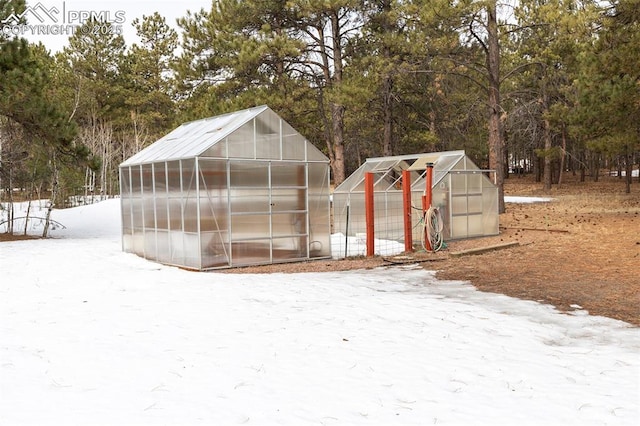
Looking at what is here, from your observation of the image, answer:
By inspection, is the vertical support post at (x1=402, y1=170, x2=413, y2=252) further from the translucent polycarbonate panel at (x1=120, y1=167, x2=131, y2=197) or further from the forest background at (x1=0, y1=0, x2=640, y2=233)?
the translucent polycarbonate panel at (x1=120, y1=167, x2=131, y2=197)

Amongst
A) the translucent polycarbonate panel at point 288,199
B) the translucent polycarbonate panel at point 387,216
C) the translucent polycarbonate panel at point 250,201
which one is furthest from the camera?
the translucent polycarbonate panel at point 387,216

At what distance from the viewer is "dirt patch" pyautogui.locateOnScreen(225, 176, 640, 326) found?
7910mm

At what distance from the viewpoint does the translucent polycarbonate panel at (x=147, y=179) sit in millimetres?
12781

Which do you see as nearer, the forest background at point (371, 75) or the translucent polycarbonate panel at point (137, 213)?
the translucent polycarbonate panel at point (137, 213)

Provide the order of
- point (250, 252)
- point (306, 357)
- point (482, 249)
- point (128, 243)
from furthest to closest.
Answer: point (128, 243), point (482, 249), point (250, 252), point (306, 357)

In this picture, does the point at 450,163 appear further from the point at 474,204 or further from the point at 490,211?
the point at 490,211

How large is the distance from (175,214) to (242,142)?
2.14 m

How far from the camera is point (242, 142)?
11.5 m

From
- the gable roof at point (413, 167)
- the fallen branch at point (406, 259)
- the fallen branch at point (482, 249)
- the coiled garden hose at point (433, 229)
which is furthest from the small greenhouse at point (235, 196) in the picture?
the gable roof at point (413, 167)

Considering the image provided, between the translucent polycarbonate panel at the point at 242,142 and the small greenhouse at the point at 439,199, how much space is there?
→ 3.94 metres

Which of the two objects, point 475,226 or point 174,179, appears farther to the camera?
point 475,226

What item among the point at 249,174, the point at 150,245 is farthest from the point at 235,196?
the point at 150,245

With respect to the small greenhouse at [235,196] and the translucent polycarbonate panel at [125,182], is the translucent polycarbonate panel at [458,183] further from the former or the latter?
the translucent polycarbonate panel at [125,182]

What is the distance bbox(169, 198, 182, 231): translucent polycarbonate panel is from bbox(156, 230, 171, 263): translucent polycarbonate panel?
17.0 inches
